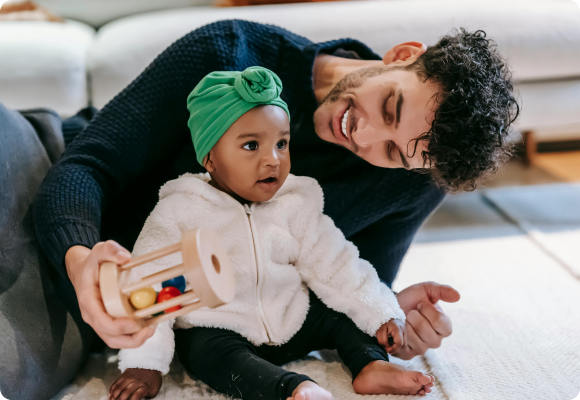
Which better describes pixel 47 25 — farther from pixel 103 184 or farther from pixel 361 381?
pixel 361 381

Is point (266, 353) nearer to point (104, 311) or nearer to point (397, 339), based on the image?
point (397, 339)

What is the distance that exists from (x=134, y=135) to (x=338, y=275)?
40 centimetres

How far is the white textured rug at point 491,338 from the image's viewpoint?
0.75m

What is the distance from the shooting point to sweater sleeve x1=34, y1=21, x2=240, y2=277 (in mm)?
755

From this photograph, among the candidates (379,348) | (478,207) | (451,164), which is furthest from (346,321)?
(478,207)

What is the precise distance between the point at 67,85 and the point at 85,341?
0.83 m

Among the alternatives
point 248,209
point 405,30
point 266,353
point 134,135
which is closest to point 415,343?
point 266,353

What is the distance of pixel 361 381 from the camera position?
0.72m

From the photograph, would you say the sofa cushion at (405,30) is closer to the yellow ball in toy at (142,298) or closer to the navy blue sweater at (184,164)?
the navy blue sweater at (184,164)

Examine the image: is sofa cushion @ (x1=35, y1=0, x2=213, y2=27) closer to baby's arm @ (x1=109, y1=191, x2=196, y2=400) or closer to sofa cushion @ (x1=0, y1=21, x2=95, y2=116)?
sofa cushion @ (x1=0, y1=21, x2=95, y2=116)

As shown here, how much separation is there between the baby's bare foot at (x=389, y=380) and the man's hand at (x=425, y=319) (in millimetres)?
97

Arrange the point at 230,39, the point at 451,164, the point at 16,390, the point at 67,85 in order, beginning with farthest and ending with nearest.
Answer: the point at 67,85 → the point at 230,39 → the point at 451,164 → the point at 16,390

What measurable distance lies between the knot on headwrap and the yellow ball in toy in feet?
0.97

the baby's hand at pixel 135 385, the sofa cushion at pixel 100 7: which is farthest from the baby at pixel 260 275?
the sofa cushion at pixel 100 7
